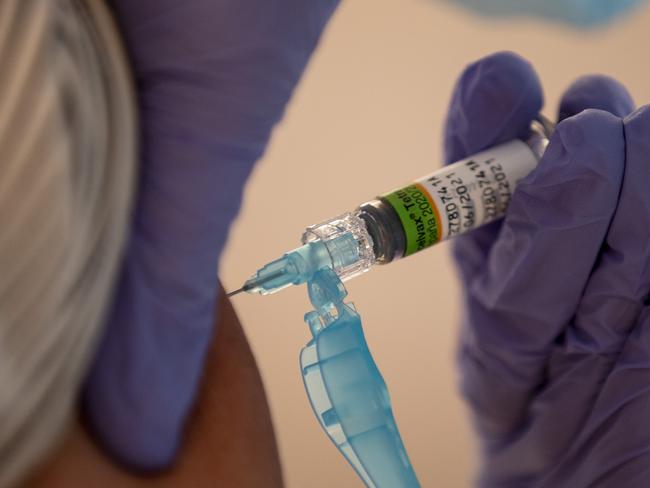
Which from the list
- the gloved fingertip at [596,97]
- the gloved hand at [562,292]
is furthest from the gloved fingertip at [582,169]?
the gloved fingertip at [596,97]

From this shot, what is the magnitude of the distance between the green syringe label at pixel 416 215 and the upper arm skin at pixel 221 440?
9.3 inches

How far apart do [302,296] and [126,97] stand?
2.78 ft

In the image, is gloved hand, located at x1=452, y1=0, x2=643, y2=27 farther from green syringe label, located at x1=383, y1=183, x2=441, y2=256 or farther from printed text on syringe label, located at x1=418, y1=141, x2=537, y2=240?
green syringe label, located at x1=383, y1=183, x2=441, y2=256

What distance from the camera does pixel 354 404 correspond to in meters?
0.73

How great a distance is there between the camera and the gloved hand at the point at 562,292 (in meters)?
0.82

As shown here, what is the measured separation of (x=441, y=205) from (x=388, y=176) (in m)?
0.55

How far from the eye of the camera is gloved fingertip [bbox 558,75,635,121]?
0.94 metres

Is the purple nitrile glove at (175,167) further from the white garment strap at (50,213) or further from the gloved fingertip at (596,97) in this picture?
the gloved fingertip at (596,97)

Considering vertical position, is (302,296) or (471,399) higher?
(302,296)

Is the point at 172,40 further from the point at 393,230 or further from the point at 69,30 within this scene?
the point at 393,230

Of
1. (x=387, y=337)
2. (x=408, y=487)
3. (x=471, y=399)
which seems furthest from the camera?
(x=387, y=337)

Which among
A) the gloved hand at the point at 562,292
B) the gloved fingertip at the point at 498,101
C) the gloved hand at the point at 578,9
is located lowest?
the gloved hand at the point at 562,292

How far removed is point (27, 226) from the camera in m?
0.47

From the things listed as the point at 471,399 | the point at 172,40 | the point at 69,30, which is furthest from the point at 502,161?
the point at 69,30
